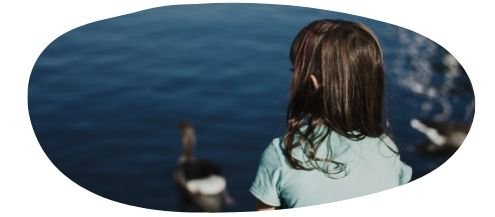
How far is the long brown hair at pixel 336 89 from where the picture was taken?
8.23 metres

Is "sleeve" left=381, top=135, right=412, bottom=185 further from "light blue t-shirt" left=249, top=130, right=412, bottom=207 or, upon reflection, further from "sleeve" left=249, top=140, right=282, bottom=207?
"sleeve" left=249, top=140, right=282, bottom=207

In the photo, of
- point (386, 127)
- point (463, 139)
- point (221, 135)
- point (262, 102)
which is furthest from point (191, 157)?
point (463, 139)

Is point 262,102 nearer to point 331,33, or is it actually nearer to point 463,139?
point 331,33

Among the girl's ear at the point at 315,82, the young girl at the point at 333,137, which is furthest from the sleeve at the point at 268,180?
the girl's ear at the point at 315,82

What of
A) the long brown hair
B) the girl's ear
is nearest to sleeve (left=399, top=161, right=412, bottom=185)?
the long brown hair

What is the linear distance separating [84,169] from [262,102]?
1760 millimetres

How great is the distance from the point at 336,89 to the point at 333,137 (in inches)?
15.7

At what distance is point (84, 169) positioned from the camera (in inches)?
325

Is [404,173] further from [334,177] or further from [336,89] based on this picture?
[336,89]

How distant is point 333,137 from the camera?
323 inches

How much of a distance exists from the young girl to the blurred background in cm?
19

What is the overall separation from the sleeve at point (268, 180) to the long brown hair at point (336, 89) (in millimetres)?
127

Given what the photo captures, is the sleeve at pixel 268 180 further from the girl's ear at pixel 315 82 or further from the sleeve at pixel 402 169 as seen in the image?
the sleeve at pixel 402 169

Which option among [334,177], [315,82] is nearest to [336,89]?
[315,82]
